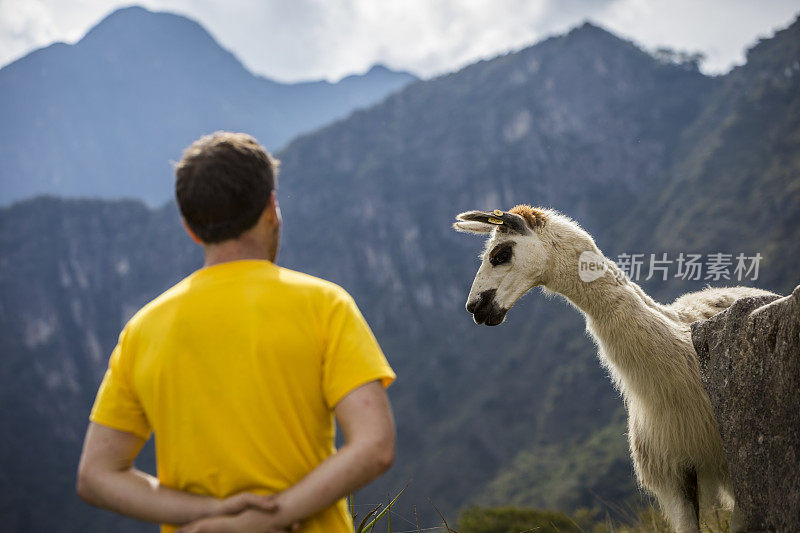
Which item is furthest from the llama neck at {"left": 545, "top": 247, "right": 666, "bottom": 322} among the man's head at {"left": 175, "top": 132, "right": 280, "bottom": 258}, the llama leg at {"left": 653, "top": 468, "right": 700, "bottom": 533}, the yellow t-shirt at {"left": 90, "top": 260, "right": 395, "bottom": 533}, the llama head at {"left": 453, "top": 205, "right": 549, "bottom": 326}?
the man's head at {"left": 175, "top": 132, "right": 280, "bottom": 258}

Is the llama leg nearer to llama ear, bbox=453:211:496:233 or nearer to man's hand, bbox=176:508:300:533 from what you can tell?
llama ear, bbox=453:211:496:233

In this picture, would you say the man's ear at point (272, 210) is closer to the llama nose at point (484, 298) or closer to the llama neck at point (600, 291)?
the llama nose at point (484, 298)

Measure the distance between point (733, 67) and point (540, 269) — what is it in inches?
5702

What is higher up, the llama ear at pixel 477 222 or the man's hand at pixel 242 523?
the llama ear at pixel 477 222

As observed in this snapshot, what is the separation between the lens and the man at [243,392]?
1.75 metres

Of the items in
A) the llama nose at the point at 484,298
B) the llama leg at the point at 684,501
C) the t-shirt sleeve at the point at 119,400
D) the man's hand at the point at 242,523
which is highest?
the llama nose at the point at 484,298

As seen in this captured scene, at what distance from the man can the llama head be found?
2758 millimetres

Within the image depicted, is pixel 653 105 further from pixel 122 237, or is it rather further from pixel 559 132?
pixel 122 237

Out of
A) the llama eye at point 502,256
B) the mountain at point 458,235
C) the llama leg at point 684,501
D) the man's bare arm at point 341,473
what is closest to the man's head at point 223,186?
the man's bare arm at point 341,473

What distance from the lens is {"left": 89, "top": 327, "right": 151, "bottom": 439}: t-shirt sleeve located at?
1928 mm

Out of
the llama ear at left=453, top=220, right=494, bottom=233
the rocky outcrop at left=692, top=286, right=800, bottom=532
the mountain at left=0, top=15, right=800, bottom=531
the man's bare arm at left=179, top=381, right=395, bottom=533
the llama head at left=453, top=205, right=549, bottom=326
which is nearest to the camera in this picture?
the man's bare arm at left=179, top=381, right=395, bottom=533

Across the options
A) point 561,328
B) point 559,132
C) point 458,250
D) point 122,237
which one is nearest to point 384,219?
point 458,250

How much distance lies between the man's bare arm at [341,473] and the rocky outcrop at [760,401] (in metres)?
1.86

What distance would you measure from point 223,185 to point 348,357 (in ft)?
2.08
